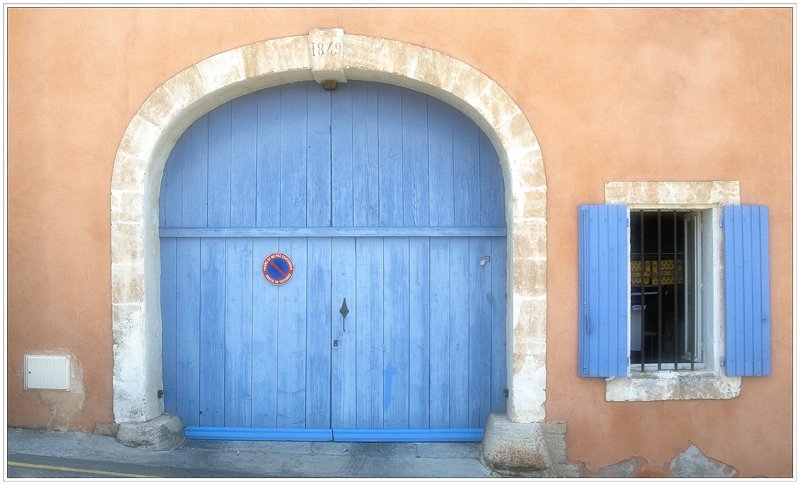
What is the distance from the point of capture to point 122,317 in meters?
4.59

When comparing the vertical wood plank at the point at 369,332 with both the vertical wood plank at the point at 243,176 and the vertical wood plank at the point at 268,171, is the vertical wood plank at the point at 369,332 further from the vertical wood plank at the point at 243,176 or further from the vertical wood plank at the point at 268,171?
the vertical wood plank at the point at 243,176

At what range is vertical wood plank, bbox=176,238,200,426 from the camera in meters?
4.96

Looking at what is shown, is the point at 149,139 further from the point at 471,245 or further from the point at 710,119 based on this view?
→ the point at 710,119

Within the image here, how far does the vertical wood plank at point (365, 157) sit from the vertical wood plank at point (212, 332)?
41.2 inches

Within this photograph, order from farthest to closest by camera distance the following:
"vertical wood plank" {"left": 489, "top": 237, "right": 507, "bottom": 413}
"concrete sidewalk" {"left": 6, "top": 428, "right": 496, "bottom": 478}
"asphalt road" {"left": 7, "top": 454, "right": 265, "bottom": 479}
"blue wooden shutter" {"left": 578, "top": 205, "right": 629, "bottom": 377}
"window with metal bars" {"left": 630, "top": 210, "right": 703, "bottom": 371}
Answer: "vertical wood plank" {"left": 489, "top": 237, "right": 507, "bottom": 413}
"window with metal bars" {"left": 630, "top": 210, "right": 703, "bottom": 371}
"blue wooden shutter" {"left": 578, "top": 205, "right": 629, "bottom": 377}
"concrete sidewalk" {"left": 6, "top": 428, "right": 496, "bottom": 478}
"asphalt road" {"left": 7, "top": 454, "right": 265, "bottom": 479}

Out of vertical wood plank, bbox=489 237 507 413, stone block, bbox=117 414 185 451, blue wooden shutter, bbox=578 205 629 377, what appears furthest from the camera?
vertical wood plank, bbox=489 237 507 413

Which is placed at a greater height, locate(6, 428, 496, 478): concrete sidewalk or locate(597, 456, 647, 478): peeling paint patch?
locate(6, 428, 496, 478): concrete sidewalk

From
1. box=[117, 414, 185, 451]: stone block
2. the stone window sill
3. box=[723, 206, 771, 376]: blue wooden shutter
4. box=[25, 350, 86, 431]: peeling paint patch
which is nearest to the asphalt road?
box=[117, 414, 185, 451]: stone block

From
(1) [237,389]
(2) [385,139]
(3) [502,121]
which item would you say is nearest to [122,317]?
(1) [237,389]

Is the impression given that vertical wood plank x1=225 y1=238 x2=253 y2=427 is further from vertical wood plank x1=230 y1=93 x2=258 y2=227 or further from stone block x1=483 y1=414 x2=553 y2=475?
stone block x1=483 y1=414 x2=553 y2=475

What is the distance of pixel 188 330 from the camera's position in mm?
4973

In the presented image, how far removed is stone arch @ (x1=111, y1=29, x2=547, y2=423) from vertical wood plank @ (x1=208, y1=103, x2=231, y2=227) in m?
0.33

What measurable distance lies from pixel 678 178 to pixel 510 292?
1.34 m

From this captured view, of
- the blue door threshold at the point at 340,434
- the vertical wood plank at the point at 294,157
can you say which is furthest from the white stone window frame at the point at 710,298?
the vertical wood plank at the point at 294,157
